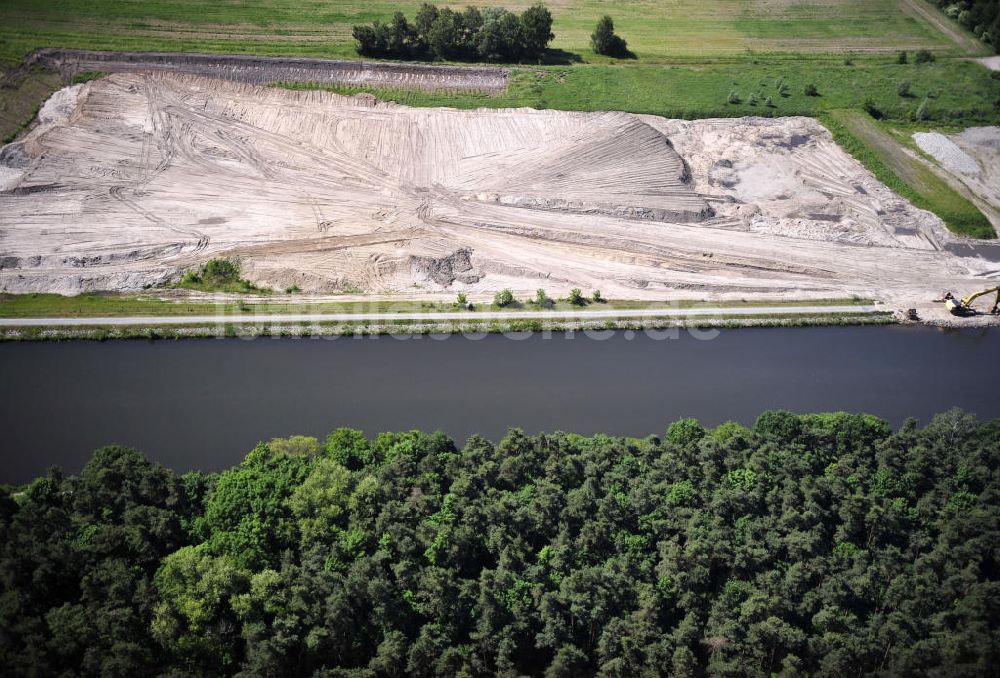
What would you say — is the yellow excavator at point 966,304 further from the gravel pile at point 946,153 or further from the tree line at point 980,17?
the tree line at point 980,17

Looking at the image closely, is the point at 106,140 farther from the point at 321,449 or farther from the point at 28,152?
the point at 321,449

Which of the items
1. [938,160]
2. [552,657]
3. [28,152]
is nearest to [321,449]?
[552,657]

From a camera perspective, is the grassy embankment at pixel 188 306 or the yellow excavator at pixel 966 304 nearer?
the grassy embankment at pixel 188 306

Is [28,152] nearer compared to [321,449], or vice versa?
[321,449]

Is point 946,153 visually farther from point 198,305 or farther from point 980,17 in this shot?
point 198,305

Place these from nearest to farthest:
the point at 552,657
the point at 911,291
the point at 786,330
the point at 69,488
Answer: the point at 552,657
the point at 69,488
the point at 786,330
the point at 911,291

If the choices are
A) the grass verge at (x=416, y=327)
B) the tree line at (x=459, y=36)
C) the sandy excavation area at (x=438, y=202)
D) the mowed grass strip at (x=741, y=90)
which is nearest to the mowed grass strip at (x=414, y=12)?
the tree line at (x=459, y=36)
